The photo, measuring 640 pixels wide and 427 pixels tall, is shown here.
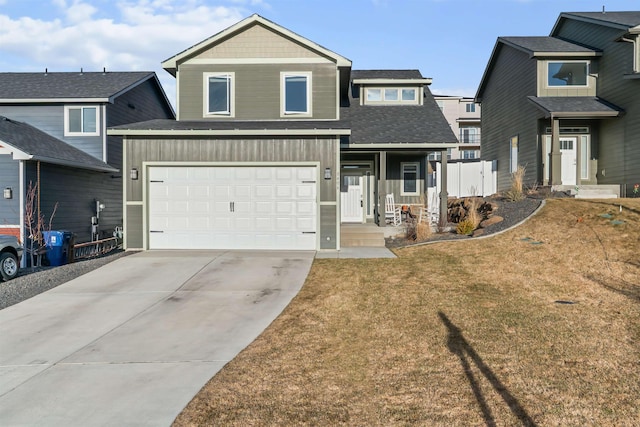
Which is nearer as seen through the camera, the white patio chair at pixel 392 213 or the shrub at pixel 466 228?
the shrub at pixel 466 228

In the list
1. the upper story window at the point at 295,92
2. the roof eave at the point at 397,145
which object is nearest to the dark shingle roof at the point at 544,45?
the roof eave at the point at 397,145

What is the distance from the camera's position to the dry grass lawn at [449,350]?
452 centimetres

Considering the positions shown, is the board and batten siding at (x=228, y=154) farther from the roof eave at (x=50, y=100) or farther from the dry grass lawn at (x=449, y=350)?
the roof eave at (x=50, y=100)

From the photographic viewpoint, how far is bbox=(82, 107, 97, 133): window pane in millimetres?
19438

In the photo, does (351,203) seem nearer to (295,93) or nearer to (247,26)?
(295,93)

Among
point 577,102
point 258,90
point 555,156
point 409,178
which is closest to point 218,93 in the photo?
point 258,90

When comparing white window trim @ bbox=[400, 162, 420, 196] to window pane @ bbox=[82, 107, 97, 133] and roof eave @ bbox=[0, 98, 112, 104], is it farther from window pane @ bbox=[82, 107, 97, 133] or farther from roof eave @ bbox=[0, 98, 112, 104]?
window pane @ bbox=[82, 107, 97, 133]

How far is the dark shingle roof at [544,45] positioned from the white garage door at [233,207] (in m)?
13.3

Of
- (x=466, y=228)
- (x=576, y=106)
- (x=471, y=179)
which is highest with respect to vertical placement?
(x=576, y=106)

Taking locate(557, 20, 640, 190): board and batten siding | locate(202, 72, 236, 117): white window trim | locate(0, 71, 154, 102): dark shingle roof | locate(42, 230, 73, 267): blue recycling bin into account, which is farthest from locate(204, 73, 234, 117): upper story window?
locate(557, 20, 640, 190): board and batten siding

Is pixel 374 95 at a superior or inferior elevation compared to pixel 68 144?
superior

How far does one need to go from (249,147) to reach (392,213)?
686 cm

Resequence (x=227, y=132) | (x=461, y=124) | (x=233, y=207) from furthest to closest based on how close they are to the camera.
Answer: (x=461, y=124) → (x=233, y=207) → (x=227, y=132)

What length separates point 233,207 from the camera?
13.7m
